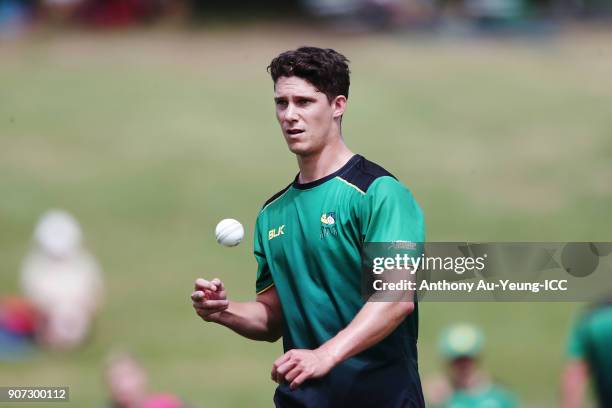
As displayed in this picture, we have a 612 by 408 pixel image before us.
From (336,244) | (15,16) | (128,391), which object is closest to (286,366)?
(336,244)

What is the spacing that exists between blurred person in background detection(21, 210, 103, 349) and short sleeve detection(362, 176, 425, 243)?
36.8 feet

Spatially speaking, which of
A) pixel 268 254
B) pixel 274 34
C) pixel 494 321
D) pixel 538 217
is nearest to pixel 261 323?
pixel 268 254

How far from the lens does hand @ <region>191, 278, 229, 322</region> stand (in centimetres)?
540

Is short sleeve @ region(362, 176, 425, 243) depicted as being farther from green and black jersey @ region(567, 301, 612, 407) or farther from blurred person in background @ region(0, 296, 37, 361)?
blurred person in background @ region(0, 296, 37, 361)

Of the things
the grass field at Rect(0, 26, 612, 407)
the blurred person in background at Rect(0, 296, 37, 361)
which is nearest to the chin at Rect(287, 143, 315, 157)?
the grass field at Rect(0, 26, 612, 407)

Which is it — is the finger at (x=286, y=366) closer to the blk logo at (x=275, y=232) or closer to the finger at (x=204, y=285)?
the finger at (x=204, y=285)

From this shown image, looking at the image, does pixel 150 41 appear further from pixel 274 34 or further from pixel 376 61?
pixel 376 61

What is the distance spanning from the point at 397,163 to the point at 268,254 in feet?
56.2

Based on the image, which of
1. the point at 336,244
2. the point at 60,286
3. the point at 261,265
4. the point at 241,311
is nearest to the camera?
the point at 336,244

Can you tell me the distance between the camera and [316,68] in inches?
212

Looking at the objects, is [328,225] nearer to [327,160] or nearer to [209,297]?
[327,160]

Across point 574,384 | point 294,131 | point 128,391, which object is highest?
point 128,391

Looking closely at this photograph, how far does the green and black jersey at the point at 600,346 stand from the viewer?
12.9 feet

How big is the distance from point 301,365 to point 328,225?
2.54ft
